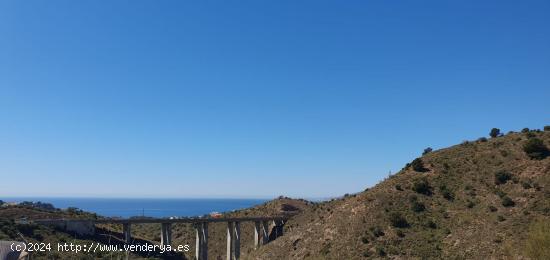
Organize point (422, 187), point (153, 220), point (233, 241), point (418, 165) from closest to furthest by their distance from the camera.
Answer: point (422, 187)
point (418, 165)
point (153, 220)
point (233, 241)

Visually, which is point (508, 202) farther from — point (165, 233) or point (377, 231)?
point (165, 233)

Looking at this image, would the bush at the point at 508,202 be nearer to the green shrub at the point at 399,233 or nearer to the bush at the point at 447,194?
the bush at the point at 447,194

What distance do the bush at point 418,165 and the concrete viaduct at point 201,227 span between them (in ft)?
111

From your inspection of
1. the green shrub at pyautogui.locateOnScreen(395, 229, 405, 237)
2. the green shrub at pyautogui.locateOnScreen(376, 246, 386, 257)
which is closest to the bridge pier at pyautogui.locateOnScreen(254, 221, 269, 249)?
the green shrub at pyautogui.locateOnScreen(395, 229, 405, 237)

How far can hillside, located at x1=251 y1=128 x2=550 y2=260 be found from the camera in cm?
5344

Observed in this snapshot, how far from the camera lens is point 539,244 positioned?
122ft

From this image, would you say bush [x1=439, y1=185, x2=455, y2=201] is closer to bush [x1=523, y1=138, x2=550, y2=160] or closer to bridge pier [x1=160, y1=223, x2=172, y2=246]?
bush [x1=523, y1=138, x2=550, y2=160]

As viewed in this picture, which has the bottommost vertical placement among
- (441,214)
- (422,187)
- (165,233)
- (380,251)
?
(380,251)

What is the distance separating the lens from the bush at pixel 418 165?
256ft

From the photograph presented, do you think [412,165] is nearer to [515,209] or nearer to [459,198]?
[459,198]

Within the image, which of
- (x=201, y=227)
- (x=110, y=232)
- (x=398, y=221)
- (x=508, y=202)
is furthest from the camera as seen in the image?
(x=201, y=227)

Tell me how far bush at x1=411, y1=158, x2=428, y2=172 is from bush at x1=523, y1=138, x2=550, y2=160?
1500cm

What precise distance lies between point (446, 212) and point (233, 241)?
46041 mm

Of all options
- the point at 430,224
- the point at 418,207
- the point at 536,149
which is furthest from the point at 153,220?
the point at 536,149
